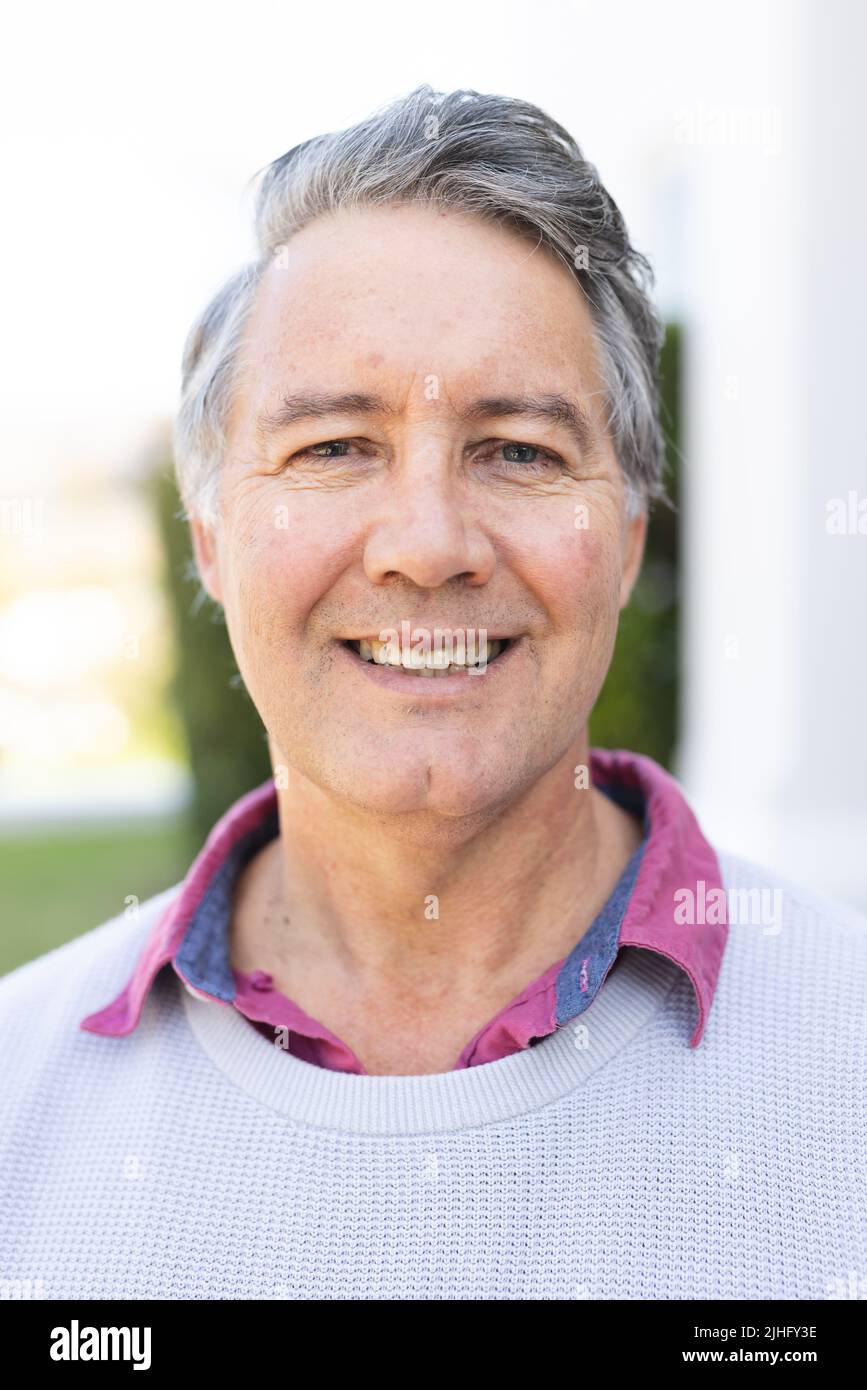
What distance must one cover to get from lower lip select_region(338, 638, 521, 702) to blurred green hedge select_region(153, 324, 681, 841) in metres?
4.44

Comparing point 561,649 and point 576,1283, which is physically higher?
point 561,649

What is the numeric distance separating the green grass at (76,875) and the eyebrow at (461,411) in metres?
4.48

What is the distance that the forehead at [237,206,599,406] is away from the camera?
166 cm

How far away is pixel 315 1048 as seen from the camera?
1.84 m

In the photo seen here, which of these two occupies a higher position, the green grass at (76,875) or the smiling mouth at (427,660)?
the smiling mouth at (427,660)

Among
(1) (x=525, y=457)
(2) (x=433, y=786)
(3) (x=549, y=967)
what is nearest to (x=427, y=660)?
(2) (x=433, y=786)

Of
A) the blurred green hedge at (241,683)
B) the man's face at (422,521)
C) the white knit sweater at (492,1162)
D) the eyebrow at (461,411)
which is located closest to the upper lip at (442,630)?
the man's face at (422,521)

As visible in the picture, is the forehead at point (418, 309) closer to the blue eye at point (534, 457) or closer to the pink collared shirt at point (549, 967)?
the blue eye at point (534, 457)

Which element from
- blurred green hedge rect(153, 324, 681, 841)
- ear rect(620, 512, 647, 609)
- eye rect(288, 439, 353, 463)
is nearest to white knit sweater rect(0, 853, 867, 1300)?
ear rect(620, 512, 647, 609)

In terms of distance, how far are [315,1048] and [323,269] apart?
1135 mm

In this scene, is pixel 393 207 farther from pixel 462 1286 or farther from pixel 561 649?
pixel 462 1286

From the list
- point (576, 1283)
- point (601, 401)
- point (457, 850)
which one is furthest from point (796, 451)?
point (576, 1283)

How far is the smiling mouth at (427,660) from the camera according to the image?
168 cm

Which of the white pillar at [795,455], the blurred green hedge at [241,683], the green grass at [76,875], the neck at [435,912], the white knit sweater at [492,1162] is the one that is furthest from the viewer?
the green grass at [76,875]
